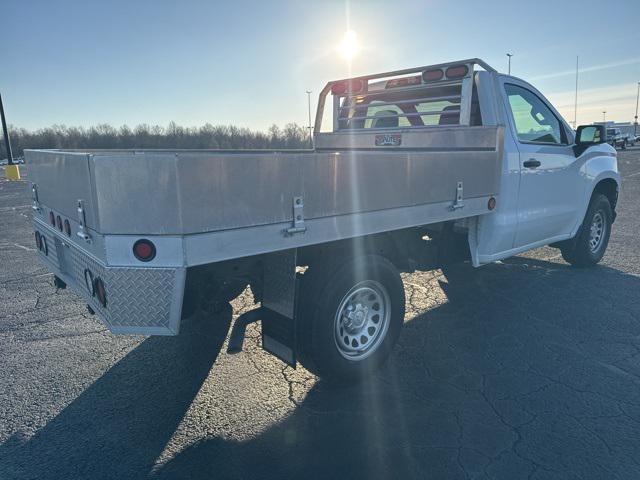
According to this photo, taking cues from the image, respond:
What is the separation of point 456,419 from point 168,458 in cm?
174

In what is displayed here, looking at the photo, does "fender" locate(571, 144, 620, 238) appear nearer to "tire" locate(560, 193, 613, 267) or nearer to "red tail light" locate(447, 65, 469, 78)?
"tire" locate(560, 193, 613, 267)

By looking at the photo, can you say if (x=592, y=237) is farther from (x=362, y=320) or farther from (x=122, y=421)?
(x=122, y=421)

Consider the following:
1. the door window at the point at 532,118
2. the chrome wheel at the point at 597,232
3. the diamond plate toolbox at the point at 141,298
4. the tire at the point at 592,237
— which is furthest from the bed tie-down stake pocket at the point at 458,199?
the chrome wheel at the point at 597,232

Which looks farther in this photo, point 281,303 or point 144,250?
point 281,303

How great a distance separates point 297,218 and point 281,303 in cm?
68

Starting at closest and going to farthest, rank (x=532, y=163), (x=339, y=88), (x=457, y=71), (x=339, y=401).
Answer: (x=339, y=401) → (x=457, y=71) → (x=532, y=163) → (x=339, y=88)

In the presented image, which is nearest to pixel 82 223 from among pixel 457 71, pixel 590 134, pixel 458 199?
pixel 458 199

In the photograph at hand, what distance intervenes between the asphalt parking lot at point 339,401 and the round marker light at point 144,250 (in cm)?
109

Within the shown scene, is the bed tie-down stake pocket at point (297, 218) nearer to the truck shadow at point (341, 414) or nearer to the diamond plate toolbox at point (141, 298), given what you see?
the diamond plate toolbox at point (141, 298)

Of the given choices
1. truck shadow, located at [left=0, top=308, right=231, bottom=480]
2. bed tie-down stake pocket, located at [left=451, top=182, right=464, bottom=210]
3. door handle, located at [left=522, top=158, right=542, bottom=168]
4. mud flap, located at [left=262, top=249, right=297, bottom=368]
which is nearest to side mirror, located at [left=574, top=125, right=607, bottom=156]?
door handle, located at [left=522, top=158, right=542, bottom=168]

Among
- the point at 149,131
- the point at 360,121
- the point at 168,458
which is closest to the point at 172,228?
the point at 168,458

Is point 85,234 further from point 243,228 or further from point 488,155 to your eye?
point 488,155

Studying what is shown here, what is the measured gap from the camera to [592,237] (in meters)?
6.19

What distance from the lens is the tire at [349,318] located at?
306 cm
